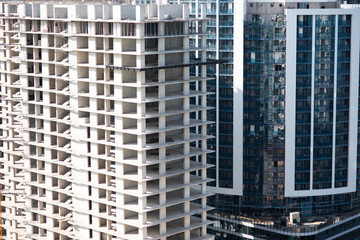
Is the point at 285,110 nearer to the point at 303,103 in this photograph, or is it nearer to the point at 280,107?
the point at 280,107

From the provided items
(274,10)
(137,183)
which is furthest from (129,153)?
(274,10)

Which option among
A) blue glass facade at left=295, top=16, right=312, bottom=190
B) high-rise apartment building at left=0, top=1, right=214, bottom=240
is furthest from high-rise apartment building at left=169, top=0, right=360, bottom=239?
high-rise apartment building at left=0, top=1, right=214, bottom=240

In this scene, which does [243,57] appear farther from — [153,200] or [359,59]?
[153,200]

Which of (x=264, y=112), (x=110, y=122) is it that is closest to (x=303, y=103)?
(x=264, y=112)

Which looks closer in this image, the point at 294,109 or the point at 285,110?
the point at 294,109

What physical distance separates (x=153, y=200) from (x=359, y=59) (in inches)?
2232

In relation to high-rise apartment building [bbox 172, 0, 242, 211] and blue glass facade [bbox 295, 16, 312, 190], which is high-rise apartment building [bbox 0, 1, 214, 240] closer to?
high-rise apartment building [bbox 172, 0, 242, 211]

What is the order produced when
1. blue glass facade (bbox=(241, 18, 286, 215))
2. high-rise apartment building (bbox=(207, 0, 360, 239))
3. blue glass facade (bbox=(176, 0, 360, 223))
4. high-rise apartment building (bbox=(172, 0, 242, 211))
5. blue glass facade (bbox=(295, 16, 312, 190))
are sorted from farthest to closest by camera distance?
1. high-rise apartment building (bbox=(172, 0, 242, 211))
2. blue glass facade (bbox=(241, 18, 286, 215))
3. blue glass facade (bbox=(176, 0, 360, 223))
4. high-rise apartment building (bbox=(207, 0, 360, 239))
5. blue glass facade (bbox=(295, 16, 312, 190))

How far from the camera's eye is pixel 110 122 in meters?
105

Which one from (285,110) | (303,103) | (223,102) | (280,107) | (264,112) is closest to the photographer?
(285,110)

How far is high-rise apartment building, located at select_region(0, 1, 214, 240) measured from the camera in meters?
102

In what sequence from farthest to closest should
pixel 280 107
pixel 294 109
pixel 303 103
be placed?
1. pixel 280 107
2. pixel 303 103
3. pixel 294 109

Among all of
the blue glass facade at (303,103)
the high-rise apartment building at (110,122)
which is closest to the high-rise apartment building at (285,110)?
the blue glass facade at (303,103)

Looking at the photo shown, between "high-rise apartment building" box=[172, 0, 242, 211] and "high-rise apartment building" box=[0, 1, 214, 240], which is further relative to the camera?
"high-rise apartment building" box=[172, 0, 242, 211]
